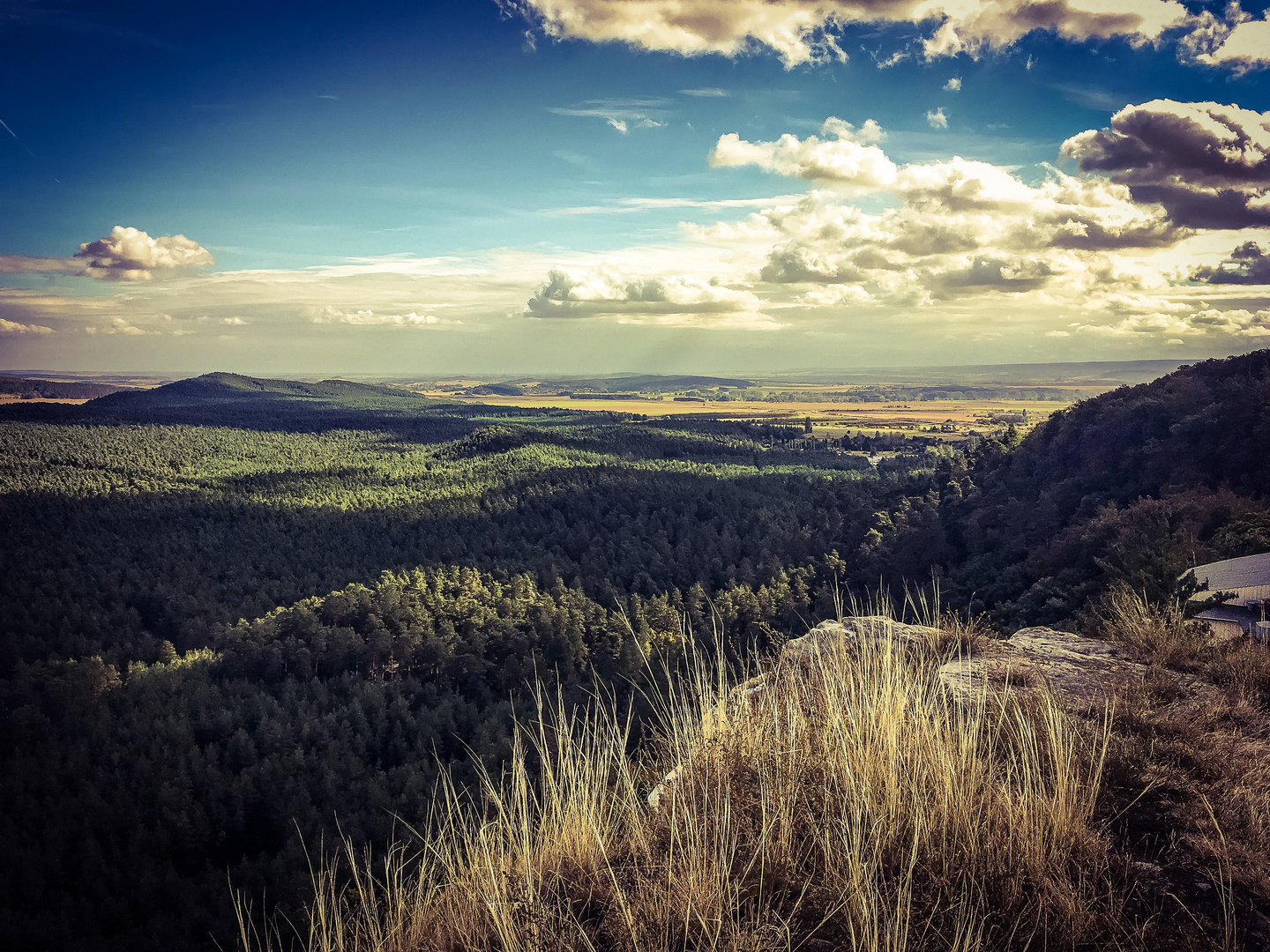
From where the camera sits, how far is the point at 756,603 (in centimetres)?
5388

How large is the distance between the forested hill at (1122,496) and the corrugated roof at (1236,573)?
0.70 metres

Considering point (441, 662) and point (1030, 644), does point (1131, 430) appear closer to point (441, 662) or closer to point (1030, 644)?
point (1030, 644)

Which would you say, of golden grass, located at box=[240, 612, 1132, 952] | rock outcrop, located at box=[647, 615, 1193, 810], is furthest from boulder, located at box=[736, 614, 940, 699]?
golden grass, located at box=[240, 612, 1132, 952]

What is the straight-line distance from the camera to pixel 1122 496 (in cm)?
4509

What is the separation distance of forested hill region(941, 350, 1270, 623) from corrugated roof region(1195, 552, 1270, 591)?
70 centimetres

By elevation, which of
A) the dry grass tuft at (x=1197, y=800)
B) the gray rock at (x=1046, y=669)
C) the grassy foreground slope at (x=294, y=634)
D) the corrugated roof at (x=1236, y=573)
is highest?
the dry grass tuft at (x=1197, y=800)

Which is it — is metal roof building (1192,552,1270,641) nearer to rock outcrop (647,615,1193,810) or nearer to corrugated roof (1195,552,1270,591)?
corrugated roof (1195,552,1270,591)

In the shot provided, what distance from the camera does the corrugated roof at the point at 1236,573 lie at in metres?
16.2

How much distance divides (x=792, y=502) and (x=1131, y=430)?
51.1 metres

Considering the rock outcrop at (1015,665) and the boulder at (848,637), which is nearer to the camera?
the rock outcrop at (1015,665)

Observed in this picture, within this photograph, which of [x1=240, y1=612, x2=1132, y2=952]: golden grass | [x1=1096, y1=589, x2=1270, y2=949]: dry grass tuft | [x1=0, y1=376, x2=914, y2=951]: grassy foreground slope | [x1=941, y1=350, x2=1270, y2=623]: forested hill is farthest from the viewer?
[x1=0, y1=376, x2=914, y2=951]: grassy foreground slope

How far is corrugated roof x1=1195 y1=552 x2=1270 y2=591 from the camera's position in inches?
639

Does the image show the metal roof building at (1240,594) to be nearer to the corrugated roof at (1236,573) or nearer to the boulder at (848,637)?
the corrugated roof at (1236,573)

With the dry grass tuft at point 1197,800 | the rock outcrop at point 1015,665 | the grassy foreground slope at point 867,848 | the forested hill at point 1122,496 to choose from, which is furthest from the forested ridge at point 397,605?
the dry grass tuft at point 1197,800
